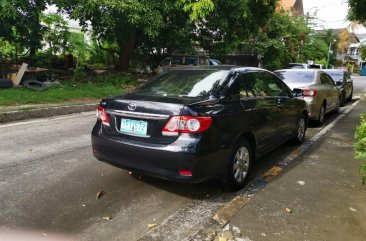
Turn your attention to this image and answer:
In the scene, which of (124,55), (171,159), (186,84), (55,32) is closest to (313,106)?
(186,84)

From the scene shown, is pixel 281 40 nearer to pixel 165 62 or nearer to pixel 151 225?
pixel 165 62

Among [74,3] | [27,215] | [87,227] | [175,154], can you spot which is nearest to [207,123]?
[175,154]

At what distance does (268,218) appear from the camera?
3646 millimetres

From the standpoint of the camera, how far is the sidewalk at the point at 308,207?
3.36 m

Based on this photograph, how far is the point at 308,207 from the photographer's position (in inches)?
155

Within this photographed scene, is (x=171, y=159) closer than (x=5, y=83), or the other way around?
(x=171, y=159)

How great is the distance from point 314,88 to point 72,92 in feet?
23.5

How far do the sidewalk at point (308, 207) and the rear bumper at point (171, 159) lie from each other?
56 cm

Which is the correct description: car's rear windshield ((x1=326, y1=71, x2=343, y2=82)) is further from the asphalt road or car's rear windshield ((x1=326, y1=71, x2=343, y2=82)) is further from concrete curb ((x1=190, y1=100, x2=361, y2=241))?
the asphalt road

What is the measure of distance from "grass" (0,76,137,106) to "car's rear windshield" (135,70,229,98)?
5859mm

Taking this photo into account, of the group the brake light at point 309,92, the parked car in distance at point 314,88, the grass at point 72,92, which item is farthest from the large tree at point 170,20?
the brake light at point 309,92

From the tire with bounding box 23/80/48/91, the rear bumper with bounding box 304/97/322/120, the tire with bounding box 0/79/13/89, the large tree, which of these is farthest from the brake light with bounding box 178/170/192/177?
the large tree

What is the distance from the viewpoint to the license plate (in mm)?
3971

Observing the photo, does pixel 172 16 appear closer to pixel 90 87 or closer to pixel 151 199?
pixel 90 87
